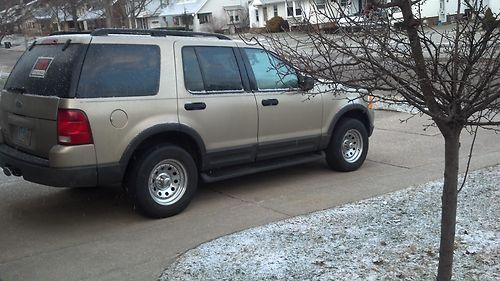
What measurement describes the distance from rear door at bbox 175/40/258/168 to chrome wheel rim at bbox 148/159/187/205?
37cm

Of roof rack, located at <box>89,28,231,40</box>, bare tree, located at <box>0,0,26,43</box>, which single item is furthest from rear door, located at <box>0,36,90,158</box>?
bare tree, located at <box>0,0,26,43</box>

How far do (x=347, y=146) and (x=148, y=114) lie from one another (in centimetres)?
306

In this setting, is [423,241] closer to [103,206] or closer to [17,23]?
[103,206]

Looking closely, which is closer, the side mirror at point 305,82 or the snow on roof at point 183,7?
the side mirror at point 305,82

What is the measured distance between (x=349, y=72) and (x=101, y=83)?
9.24ft

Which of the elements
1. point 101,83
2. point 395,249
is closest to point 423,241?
point 395,249

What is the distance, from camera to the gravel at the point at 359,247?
4.07 metres

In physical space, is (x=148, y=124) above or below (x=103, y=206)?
above

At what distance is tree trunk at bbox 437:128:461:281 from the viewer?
10.1 ft

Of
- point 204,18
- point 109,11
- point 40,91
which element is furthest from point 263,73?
point 204,18

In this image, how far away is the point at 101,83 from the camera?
5.25 metres

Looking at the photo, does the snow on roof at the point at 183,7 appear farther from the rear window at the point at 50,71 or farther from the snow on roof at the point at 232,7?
the rear window at the point at 50,71

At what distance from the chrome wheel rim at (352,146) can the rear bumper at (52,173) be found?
3.48m

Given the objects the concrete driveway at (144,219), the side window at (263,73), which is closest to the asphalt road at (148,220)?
the concrete driveway at (144,219)
